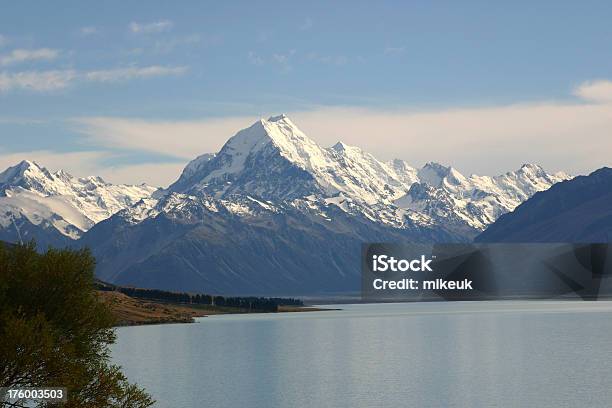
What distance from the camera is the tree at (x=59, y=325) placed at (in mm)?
69688

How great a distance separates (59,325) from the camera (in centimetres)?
7638

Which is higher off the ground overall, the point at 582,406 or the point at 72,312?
the point at 72,312

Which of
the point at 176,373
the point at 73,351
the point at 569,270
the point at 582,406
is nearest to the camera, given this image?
the point at 73,351

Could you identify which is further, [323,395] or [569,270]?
[323,395]

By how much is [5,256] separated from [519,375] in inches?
4343

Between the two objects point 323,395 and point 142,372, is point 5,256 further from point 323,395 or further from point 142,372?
point 142,372

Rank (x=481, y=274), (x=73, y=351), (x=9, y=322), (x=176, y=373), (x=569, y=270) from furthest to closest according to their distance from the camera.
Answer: (x=176, y=373) → (x=569, y=270) → (x=481, y=274) → (x=73, y=351) → (x=9, y=322)

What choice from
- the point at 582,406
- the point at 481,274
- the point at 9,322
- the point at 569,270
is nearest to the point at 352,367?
the point at 582,406

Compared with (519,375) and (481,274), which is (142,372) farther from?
(481,274)

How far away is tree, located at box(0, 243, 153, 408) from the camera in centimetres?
6969

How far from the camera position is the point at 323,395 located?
14438cm

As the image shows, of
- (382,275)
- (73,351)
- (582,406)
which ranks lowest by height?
(582,406)

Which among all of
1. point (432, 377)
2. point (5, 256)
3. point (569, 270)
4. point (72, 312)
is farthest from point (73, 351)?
point (432, 377)

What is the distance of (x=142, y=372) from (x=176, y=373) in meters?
7.14
